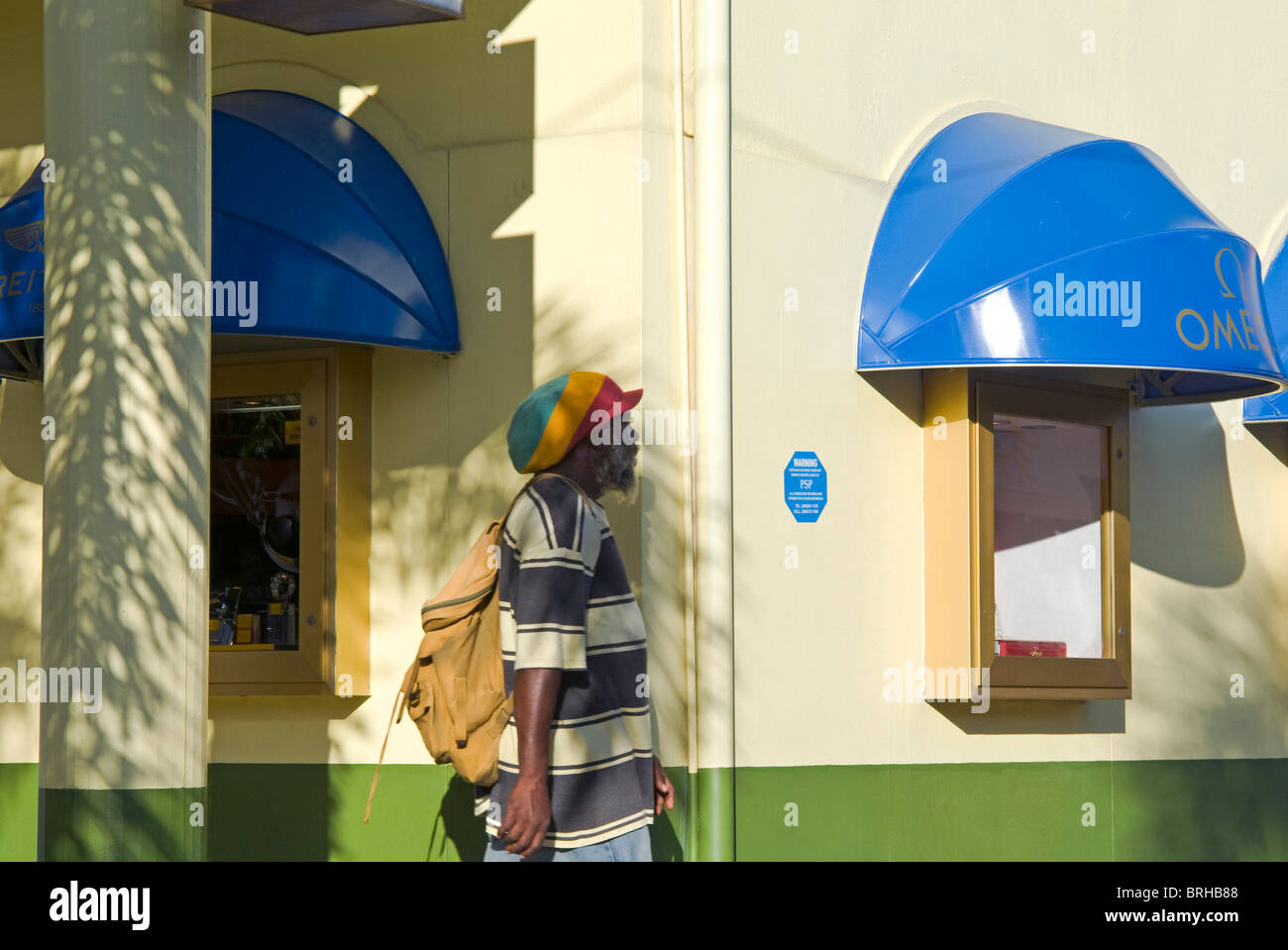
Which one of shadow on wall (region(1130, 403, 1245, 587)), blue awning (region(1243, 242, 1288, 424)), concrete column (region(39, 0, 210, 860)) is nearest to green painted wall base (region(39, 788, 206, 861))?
concrete column (region(39, 0, 210, 860))

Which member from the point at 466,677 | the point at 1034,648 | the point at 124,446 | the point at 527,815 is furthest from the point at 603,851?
the point at 1034,648

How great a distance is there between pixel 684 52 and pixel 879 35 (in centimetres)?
128

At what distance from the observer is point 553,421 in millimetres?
5871

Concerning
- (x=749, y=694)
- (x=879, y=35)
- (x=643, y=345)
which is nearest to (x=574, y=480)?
(x=643, y=345)

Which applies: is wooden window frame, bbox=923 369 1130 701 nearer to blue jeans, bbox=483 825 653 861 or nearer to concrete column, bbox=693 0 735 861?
concrete column, bbox=693 0 735 861

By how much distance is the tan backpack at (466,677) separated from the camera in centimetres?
590

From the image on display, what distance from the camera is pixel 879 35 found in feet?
27.9

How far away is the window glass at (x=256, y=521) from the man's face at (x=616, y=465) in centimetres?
257

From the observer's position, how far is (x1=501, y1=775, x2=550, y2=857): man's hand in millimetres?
5461

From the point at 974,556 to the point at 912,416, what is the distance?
0.79 m

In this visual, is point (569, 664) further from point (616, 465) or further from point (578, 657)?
point (616, 465)

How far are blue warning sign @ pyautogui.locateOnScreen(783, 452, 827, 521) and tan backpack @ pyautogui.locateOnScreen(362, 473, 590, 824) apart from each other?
223cm

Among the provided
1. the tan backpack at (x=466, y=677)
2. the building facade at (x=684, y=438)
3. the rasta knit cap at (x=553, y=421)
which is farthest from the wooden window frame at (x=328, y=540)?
the rasta knit cap at (x=553, y=421)
